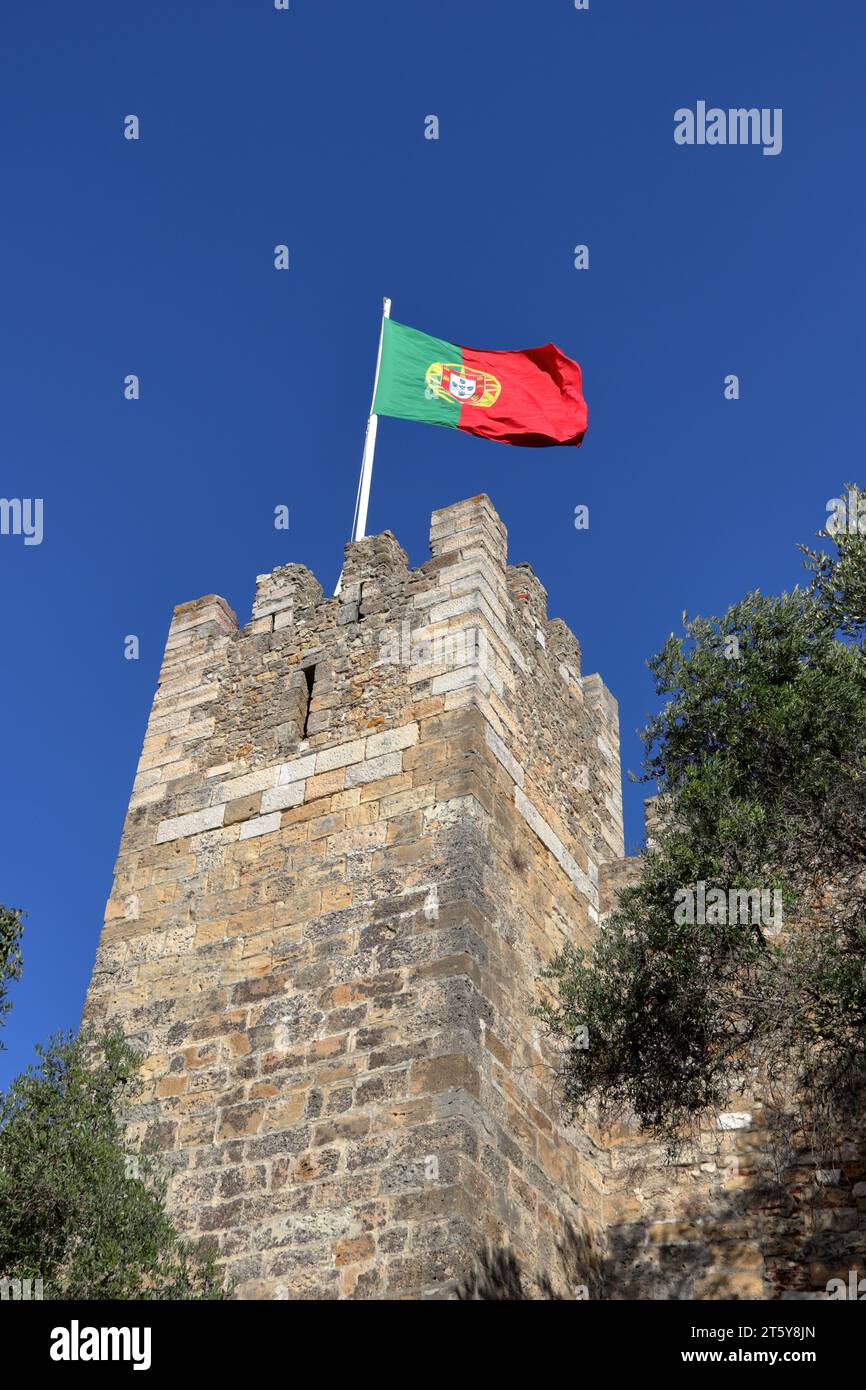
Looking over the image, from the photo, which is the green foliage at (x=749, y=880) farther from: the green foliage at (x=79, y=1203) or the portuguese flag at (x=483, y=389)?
the portuguese flag at (x=483, y=389)

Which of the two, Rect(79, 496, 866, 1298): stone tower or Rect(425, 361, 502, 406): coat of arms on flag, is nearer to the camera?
Rect(79, 496, 866, 1298): stone tower

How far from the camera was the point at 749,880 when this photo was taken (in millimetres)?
7965

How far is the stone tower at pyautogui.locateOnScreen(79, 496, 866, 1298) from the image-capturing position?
28.6 feet

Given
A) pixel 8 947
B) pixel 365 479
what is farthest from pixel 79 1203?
pixel 365 479

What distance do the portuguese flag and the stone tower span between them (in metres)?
2.20

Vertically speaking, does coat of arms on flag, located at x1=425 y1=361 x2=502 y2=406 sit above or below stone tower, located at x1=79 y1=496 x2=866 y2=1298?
above

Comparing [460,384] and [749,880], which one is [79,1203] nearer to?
[749,880]

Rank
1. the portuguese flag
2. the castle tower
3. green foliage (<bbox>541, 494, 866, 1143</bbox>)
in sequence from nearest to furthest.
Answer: green foliage (<bbox>541, 494, 866, 1143</bbox>), the castle tower, the portuguese flag

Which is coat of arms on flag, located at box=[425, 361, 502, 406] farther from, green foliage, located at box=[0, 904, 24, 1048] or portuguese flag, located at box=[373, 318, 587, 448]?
green foliage, located at box=[0, 904, 24, 1048]

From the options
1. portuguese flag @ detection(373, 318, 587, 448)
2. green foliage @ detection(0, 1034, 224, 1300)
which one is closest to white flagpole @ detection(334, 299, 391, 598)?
portuguese flag @ detection(373, 318, 587, 448)

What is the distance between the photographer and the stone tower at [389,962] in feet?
28.6

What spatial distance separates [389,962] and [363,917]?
45 centimetres

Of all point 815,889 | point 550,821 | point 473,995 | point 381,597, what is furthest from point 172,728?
point 815,889
